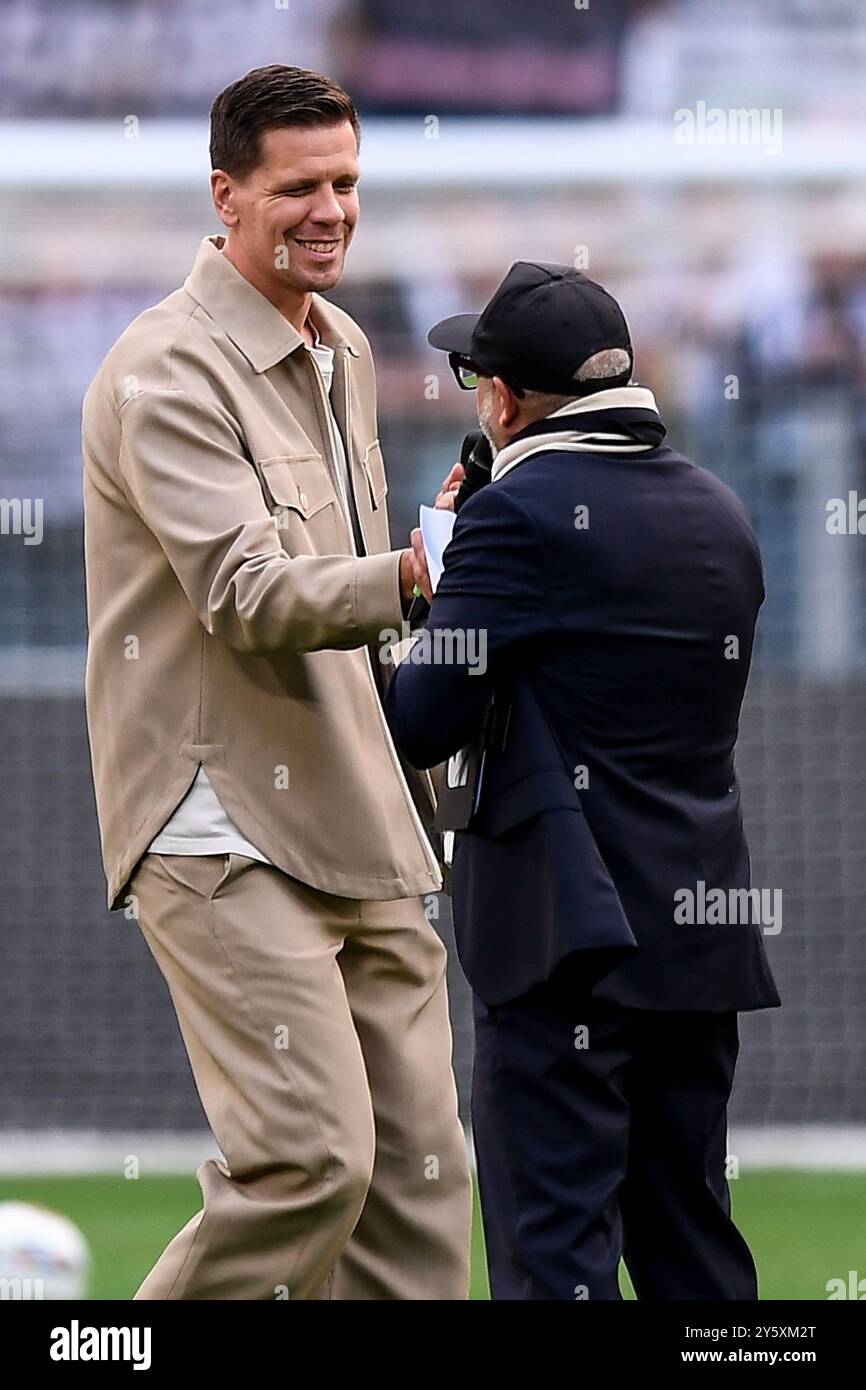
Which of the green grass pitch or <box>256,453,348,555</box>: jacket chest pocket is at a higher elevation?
<box>256,453,348,555</box>: jacket chest pocket

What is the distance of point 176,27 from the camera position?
8047mm

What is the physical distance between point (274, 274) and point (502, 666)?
33.4 inches

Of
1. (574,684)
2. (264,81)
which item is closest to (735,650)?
(574,684)

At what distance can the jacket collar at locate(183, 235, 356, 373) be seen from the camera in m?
3.73

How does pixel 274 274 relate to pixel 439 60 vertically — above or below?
below

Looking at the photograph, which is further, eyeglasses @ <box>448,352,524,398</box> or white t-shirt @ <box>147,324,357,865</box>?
white t-shirt @ <box>147,324,357,865</box>

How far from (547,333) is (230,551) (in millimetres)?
565

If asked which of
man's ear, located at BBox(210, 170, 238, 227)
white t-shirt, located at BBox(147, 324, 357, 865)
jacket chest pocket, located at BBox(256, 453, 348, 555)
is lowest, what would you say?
white t-shirt, located at BBox(147, 324, 357, 865)

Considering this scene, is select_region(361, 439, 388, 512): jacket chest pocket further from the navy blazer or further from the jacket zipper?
the navy blazer

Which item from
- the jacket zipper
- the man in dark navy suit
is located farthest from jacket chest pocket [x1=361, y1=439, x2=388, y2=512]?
the man in dark navy suit

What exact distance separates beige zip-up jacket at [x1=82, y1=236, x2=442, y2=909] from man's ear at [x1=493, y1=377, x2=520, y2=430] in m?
0.26

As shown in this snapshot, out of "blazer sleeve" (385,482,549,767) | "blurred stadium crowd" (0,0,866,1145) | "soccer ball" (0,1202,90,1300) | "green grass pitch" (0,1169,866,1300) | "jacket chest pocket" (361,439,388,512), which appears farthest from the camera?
"blurred stadium crowd" (0,0,866,1145)

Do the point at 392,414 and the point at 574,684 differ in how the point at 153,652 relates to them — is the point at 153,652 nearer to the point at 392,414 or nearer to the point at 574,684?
the point at 574,684

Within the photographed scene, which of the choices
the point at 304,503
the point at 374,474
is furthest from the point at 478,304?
the point at 304,503
